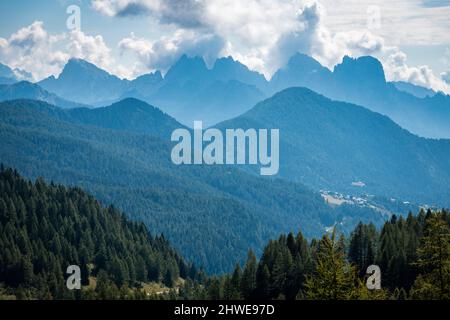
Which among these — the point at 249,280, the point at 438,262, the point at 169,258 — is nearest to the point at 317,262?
the point at 249,280

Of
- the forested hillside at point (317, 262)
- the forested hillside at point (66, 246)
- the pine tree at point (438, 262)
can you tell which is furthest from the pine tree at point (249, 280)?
the pine tree at point (438, 262)

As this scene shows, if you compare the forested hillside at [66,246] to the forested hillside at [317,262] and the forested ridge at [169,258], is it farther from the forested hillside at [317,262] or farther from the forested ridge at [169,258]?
the forested hillside at [317,262]

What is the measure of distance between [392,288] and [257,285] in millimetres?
20366

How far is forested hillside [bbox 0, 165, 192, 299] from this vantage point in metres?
122

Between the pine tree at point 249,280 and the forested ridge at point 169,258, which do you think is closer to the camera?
the forested ridge at point 169,258

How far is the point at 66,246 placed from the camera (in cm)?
14100

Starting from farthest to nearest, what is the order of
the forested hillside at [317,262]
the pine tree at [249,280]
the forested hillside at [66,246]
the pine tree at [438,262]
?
the forested hillside at [66,246]
the pine tree at [249,280]
the forested hillside at [317,262]
the pine tree at [438,262]

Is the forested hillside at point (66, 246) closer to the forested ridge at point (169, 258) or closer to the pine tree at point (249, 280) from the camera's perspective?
the forested ridge at point (169, 258)

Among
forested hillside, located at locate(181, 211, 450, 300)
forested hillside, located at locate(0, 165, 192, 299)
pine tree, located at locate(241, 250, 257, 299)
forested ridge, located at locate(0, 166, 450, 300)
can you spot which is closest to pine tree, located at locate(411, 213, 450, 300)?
forested ridge, located at locate(0, 166, 450, 300)

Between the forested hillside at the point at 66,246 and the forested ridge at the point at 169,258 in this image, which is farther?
the forested hillside at the point at 66,246

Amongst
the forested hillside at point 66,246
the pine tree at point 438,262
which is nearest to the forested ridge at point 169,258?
the pine tree at point 438,262

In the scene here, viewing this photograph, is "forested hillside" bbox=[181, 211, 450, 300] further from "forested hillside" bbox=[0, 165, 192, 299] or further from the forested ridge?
"forested hillside" bbox=[0, 165, 192, 299]

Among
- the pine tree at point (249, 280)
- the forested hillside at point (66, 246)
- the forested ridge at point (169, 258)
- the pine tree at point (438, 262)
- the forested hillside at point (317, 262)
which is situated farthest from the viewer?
the forested hillside at point (66, 246)

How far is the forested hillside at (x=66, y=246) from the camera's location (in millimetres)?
121625
